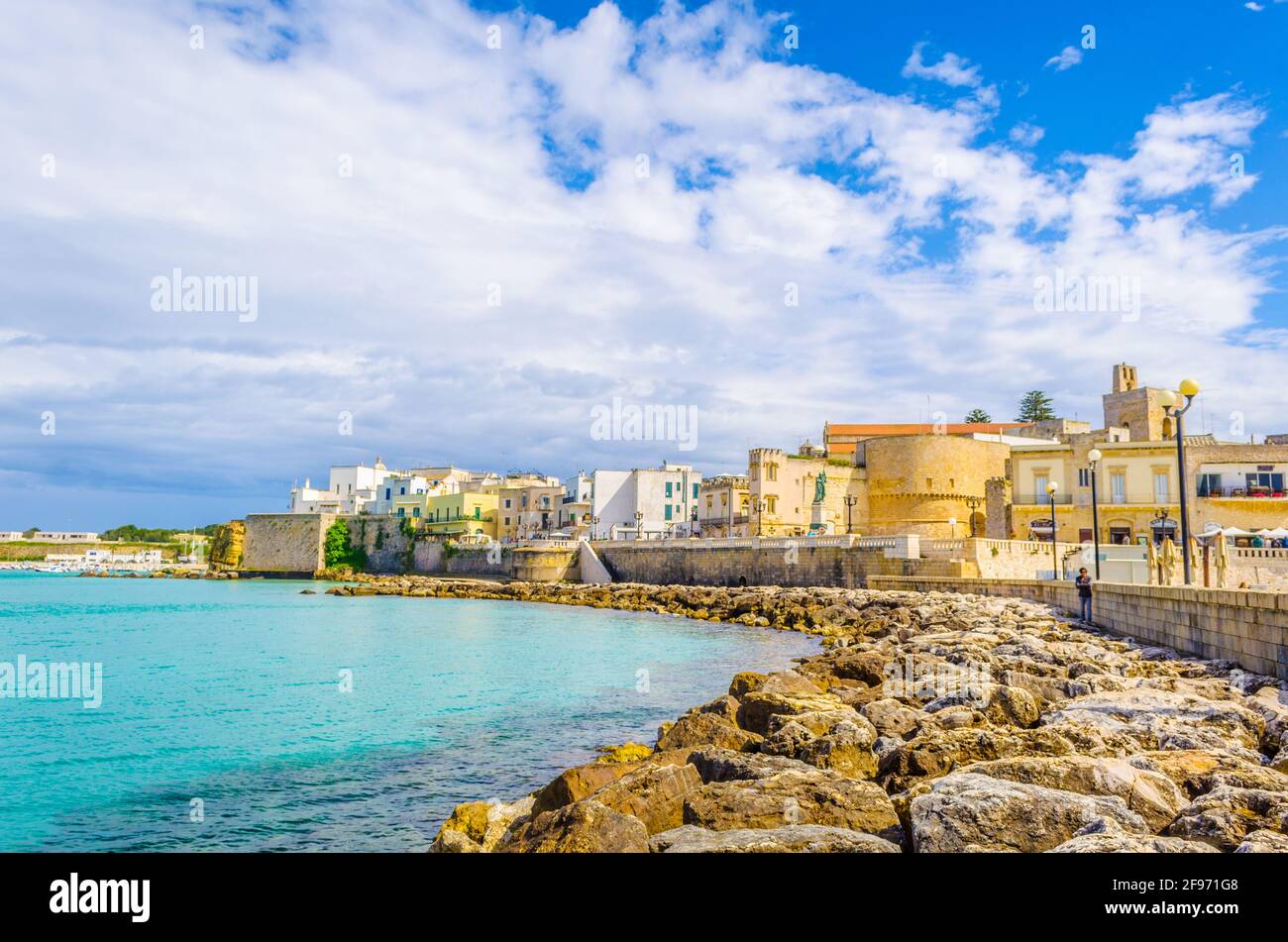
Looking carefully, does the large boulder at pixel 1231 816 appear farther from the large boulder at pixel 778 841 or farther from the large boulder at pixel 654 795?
the large boulder at pixel 654 795

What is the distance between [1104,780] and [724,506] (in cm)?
5203

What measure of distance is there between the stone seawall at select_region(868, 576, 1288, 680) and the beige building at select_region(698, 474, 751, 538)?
34.4m

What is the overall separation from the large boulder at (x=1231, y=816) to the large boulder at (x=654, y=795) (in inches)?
122

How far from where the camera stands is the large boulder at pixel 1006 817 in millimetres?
5102

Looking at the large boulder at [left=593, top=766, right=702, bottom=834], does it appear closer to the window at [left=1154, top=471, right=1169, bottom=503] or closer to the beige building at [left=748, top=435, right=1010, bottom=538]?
the window at [left=1154, top=471, right=1169, bottom=503]

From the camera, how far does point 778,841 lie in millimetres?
5223

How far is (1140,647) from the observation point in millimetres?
14711

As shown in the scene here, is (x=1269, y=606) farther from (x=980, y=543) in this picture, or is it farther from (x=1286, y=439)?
(x=1286, y=439)

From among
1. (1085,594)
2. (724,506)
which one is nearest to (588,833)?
(1085,594)

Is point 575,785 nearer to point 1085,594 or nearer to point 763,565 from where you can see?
point 1085,594

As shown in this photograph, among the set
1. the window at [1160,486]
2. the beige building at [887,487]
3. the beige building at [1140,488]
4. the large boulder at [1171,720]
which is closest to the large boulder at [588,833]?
the large boulder at [1171,720]

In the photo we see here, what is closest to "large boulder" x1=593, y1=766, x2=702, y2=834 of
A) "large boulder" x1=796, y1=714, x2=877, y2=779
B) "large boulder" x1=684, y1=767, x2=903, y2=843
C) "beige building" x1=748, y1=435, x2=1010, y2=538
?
"large boulder" x1=684, y1=767, x2=903, y2=843
